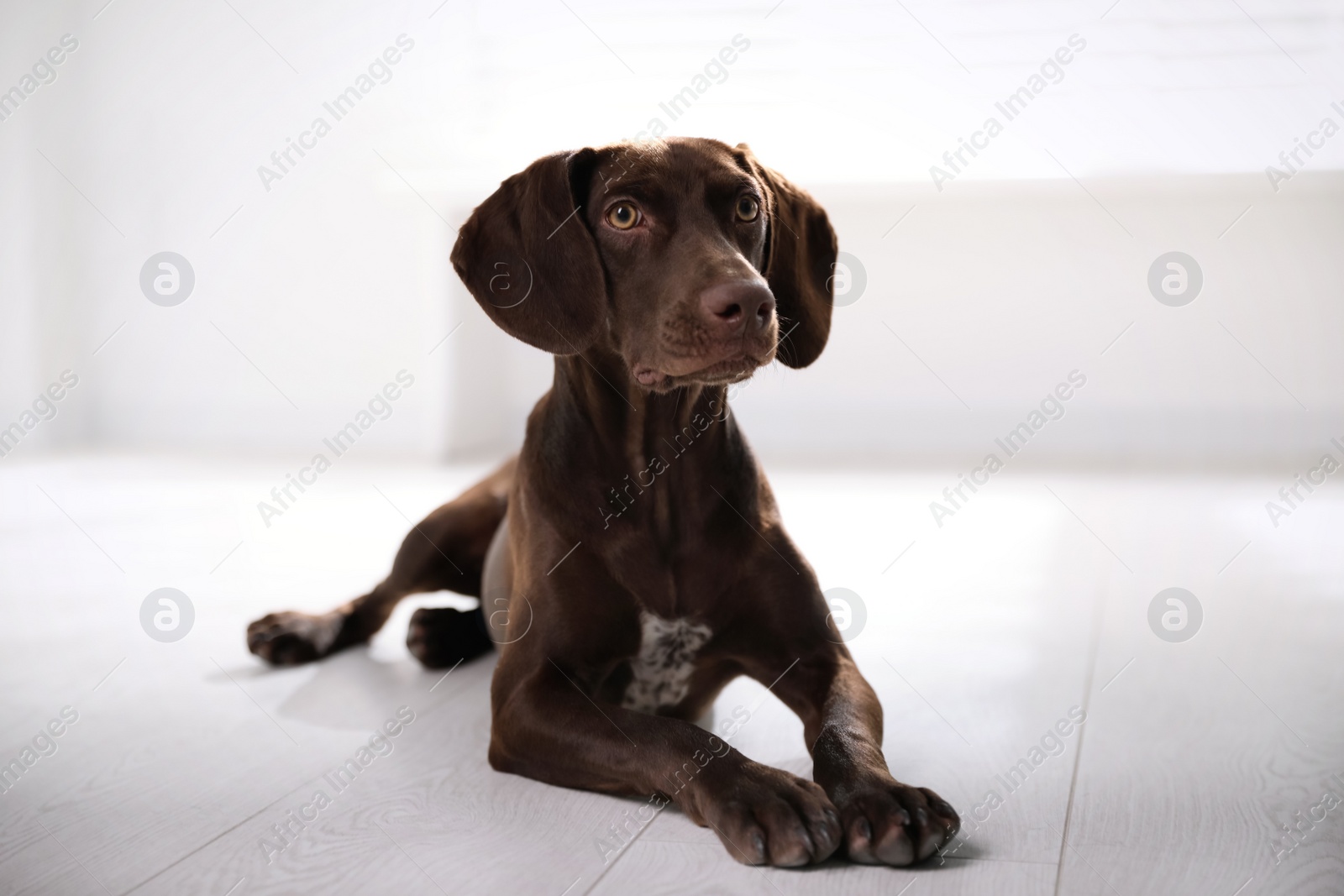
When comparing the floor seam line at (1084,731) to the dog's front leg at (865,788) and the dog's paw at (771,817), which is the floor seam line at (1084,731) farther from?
the dog's paw at (771,817)

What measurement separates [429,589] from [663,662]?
120cm

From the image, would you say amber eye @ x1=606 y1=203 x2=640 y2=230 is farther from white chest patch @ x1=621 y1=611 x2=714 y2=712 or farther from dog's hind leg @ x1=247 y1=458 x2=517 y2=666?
dog's hind leg @ x1=247 y1=458 x2=517 y2=666

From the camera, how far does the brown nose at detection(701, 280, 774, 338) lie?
194 centimetres

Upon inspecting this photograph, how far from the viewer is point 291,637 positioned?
10.3 ft

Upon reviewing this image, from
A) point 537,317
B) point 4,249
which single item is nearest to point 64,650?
point 537,317

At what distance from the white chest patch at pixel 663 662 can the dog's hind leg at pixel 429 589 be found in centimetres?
95

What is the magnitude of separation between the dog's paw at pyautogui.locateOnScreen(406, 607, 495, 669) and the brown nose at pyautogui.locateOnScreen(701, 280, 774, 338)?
1.60 meters

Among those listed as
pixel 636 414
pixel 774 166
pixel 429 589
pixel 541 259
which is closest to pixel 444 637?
pixel 429 589

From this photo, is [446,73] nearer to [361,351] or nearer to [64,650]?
[361,351]

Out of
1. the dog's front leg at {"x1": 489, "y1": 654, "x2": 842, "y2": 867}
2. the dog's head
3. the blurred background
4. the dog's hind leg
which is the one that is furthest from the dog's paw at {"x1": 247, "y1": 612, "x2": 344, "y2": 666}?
the blurred background

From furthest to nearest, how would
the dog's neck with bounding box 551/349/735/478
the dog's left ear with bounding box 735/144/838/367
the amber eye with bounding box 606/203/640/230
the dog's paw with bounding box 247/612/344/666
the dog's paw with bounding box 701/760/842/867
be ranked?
the dog's paw with bounding box 247/612/344/666 < the dog's left ear with bounding box 735/144/838/367 < the dog's neck with bounding box 551/349/735/478 < the amber eye with bounding box 606/203/640/230 < the dog's paw with bounding box 701/760/842/867

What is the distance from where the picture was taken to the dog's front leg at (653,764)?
1720 millimetres

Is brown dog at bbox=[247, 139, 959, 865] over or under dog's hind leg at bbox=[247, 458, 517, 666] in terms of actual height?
over

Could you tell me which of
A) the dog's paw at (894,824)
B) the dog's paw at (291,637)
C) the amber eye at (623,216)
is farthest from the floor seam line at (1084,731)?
the dog's paw at (291,637)
